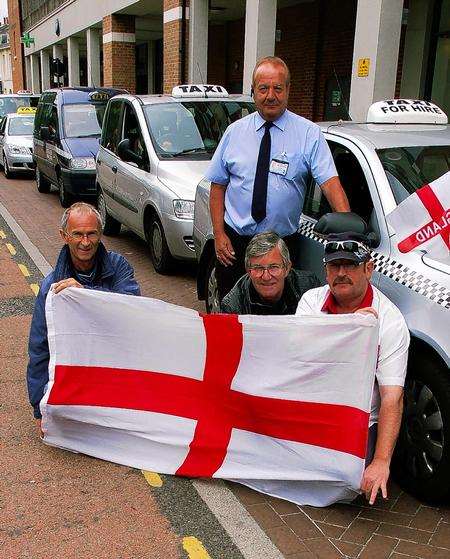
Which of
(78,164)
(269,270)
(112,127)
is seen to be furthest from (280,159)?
(78,164)

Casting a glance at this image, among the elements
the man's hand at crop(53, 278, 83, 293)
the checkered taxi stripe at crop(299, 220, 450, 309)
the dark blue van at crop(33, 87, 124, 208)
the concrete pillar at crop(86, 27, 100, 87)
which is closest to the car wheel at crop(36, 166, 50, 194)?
the dark blue van at crop(33, 87, 124, 208)

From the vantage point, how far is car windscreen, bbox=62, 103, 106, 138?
1178cm

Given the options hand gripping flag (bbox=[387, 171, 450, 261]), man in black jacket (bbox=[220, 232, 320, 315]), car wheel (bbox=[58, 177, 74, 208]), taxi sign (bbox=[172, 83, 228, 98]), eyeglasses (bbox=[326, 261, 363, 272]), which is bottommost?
car wheel (bbox=[58, 177, 74, 208])

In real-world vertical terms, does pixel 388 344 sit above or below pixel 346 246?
below

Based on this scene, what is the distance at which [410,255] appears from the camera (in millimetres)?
3344

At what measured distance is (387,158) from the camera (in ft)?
12.7

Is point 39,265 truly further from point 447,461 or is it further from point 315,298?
point 447,461

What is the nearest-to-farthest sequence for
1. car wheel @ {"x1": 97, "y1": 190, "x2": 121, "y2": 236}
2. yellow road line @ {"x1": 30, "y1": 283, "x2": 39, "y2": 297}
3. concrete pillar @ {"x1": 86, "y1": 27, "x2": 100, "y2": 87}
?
yellow road line @ {"x1": 30, "y1": 283, "x2": 39, "y2": 297} < car wheel @ {"x1": 97, "y1": 190, "x2": 121, "y2": 236} < concrete pillar @ {"x1": 86, "y1": 27, "x2": 100, "y2": 87}

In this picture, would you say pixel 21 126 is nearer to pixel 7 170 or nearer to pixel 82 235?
pixel 7 170

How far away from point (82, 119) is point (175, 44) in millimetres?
4083

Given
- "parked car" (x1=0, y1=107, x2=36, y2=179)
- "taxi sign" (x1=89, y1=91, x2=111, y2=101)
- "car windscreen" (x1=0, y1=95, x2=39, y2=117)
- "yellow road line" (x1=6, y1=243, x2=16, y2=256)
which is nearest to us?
"yellow road line" (x1=6, y1=243, x2=16, y2=256)

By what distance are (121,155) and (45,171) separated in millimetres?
6142

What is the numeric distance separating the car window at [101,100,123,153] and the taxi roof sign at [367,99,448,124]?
456 centimetres

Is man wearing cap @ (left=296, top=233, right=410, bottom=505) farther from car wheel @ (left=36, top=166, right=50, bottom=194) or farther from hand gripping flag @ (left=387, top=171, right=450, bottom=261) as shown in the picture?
car wheel @ (left=36, top=166, right=50, bottom=194)
